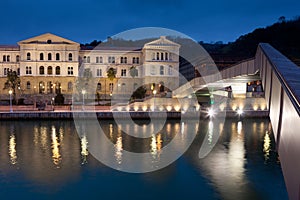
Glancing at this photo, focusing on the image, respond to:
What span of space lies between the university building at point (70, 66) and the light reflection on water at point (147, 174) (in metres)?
27.1

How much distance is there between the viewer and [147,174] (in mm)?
15039

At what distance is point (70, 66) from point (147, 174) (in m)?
42.3

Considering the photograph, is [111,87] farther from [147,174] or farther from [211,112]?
[147,174]

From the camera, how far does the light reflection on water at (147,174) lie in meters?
13.1

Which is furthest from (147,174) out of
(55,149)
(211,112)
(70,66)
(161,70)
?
(70,66)

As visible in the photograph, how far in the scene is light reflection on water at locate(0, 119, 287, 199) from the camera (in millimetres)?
13062

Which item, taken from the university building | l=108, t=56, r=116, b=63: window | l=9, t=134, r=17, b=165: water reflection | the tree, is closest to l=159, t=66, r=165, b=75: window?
the university building

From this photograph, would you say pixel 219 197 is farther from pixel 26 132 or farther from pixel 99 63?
pixel 99 63

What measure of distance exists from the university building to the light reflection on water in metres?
27.1

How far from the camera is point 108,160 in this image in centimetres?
1752

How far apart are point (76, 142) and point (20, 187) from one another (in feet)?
31.1

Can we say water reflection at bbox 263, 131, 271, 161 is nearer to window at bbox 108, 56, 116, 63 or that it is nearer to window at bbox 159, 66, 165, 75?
window at bbox 159, 66, 165, 75

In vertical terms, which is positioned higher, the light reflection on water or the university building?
the university building

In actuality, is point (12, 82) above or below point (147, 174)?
above
